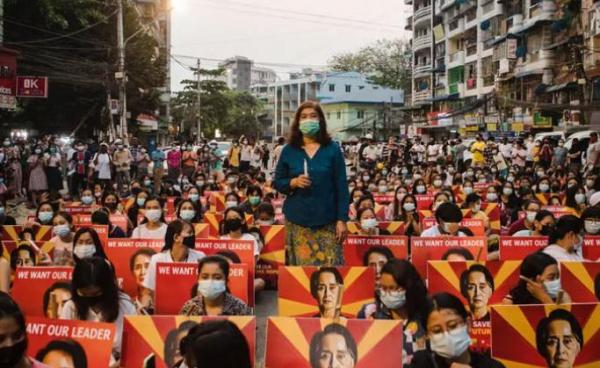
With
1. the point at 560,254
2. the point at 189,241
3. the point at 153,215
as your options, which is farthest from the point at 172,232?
the point at 560,254

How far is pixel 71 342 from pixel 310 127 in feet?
8.01

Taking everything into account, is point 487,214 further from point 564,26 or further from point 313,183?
point 564,26

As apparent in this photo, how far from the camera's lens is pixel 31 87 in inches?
843

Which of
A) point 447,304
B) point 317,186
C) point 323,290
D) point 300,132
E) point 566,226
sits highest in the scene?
point 300,132

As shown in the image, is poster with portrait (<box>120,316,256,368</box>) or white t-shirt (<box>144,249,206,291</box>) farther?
white t-shirt (<box>144,249,206,291</box>)

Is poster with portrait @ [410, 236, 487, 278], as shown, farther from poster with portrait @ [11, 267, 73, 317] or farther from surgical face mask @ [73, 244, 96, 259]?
poster with portrait @ [11, 267, 73, 317]

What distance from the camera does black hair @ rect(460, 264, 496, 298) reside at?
6.17 m

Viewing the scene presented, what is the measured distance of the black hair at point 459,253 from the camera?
7.29 m

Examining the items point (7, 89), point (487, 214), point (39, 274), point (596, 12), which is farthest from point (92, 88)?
point (39, 274)

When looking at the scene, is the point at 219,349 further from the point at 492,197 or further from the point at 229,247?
the point at 492,197

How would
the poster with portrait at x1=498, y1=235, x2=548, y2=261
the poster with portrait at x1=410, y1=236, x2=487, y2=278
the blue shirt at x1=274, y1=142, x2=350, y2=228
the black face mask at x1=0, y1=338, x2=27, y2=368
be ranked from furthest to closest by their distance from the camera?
the poster with portrait at x1=498, y1=235, x2=548, y2=261, the poster with portrait at x1=410, y1=236, x2=487, y2=278, the blue shirt at x1=274, y1=142, x2=350, y2=228, the black face mask at x1=0, y1=338, x2=27, y2=368

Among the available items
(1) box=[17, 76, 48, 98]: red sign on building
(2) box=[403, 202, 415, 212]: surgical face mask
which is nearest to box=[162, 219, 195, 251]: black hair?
(2) box=[403, 202, 415, 212]: surgical face mask

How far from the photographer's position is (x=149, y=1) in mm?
60500

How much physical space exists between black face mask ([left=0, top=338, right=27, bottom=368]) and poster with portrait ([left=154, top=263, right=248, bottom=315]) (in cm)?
258
